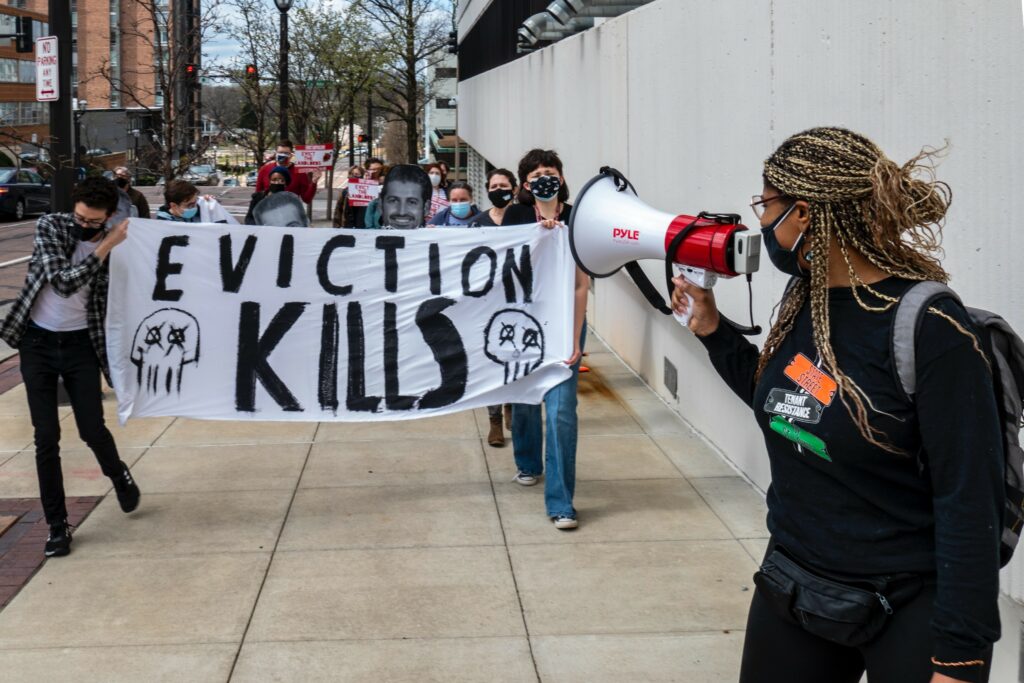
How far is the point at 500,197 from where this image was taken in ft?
28.0

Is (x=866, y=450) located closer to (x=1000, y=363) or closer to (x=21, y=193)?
(x=1000, y=363)

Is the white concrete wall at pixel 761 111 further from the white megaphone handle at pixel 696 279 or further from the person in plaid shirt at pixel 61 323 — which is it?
the person in plaid shirt at pixel 61 323

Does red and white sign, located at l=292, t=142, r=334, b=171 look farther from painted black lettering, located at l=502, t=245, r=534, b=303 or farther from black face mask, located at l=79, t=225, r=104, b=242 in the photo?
black face mask, located at l=79, t=225, r=104, b=242

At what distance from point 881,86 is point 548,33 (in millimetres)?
10367

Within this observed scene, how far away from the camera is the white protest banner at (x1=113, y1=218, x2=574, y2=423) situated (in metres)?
7.11

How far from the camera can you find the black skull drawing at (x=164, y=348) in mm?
7031

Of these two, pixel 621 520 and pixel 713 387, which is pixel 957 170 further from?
pixel 713 387

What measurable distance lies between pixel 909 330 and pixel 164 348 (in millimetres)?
5460

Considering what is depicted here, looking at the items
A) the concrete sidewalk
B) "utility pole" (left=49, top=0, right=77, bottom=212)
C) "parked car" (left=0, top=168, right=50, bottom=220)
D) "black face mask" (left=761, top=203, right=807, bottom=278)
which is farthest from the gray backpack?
"parked car" (left=0, top=168, right=50, bottom=220)

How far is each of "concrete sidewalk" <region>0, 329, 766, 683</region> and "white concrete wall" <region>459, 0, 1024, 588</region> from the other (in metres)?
0.99

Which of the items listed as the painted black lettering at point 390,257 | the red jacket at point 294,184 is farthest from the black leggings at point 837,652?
the red jacket at point 294,184

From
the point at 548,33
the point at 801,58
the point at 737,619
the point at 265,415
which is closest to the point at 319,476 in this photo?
the point at 265,415

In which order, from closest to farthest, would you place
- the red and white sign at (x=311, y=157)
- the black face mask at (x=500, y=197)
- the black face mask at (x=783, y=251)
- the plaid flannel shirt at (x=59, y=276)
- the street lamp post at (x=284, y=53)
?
the black face mask at (x=783, y=251)
the plaid flannel shirt at (x=59, y=276)
the black face mask at (x=500, y=197)
the street lamp post at (x=284, y=53)
the red and white sign at (x=311, y=157)

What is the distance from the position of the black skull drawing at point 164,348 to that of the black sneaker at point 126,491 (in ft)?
1.83
